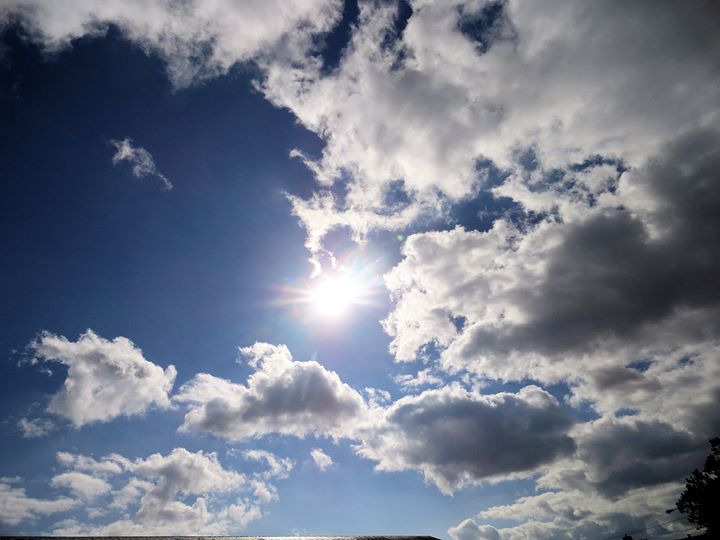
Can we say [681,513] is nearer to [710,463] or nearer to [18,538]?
[710,463]

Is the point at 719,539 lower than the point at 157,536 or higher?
lower

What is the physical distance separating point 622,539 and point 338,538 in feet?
223

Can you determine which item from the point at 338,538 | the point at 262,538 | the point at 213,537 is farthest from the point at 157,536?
the point at 338,538

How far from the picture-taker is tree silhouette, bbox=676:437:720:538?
66.0 meters

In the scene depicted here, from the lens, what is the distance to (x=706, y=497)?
221 ft

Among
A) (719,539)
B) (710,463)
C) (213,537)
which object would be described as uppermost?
(710,463)

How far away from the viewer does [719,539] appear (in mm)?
64500

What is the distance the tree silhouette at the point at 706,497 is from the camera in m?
66.0

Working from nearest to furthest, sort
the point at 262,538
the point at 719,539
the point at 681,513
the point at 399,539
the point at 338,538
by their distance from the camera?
the point at 262,538 < the point at 338,538 < the point at 399,539 < the point at 719,539 < the point at 681,513

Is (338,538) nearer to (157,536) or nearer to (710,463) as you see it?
(157,536)

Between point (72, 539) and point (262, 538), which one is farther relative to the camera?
point (262, 538)

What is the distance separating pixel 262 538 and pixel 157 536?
9745mm

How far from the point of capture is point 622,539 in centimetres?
8600

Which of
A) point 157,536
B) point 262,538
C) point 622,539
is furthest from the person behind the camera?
point 622,539
